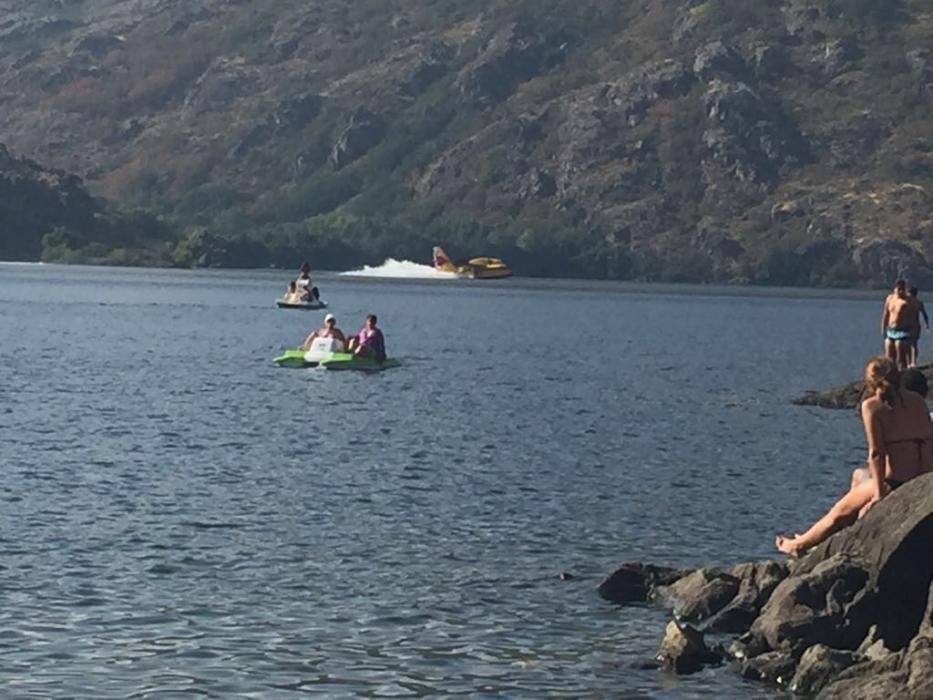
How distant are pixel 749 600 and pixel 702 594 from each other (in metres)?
0.91

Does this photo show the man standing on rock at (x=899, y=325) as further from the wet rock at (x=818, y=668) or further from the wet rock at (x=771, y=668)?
the wet rock at (x=818, y=668)

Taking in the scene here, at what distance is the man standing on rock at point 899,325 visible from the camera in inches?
1906

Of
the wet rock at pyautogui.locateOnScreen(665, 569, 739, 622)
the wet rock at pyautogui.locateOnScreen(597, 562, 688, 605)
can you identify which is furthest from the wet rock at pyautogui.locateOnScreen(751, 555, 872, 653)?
the wet rock at pyautogui.locateOnScreen(597, 562, 688, 605)

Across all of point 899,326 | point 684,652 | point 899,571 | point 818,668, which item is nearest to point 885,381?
point 899,571

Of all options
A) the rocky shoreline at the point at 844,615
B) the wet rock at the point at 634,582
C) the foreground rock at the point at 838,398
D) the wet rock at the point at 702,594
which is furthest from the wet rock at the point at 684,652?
the foreground rock at the point at 838,398

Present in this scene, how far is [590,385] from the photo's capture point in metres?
76.4

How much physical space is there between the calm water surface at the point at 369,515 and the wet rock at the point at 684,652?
318 millimetres

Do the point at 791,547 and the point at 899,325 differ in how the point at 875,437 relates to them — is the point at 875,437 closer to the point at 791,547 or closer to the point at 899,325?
the point at 791,547

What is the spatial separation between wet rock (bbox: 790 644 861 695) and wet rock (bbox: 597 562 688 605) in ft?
16.9

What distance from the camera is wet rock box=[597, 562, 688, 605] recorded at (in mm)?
28688

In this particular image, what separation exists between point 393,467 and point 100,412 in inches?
617

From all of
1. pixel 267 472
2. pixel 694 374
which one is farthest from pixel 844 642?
pixel 694 374

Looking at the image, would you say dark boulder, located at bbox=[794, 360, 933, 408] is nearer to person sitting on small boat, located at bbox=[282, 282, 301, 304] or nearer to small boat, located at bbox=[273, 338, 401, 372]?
small boat, located at bbox=[273, 338, 401, 372]

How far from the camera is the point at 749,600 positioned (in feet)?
88.0
